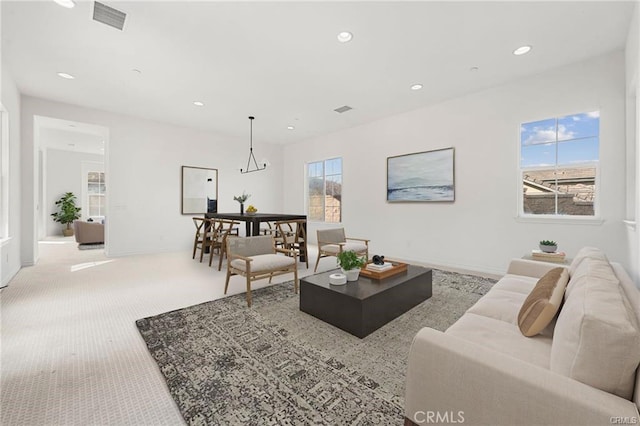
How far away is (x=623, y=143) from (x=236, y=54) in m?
4.80

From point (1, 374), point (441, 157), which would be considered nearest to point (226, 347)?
point (1, 374)

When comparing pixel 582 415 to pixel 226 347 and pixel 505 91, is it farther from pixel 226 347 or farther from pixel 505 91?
pixel 505 91

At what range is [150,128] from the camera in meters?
6.07

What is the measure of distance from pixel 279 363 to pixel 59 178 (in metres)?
11.2

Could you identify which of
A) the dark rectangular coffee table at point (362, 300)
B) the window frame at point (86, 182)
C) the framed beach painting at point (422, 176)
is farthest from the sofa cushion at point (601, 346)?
the window frame at point (86, 182)

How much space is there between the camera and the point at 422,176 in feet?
17.1

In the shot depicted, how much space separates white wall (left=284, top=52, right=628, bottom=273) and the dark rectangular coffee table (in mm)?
2206

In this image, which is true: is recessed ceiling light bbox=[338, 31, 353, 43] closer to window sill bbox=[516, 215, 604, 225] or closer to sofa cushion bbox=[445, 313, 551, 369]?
sofa cushion bbox=[445, 313, 551, 369]

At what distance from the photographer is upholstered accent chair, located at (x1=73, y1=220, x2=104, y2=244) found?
7.03 meters

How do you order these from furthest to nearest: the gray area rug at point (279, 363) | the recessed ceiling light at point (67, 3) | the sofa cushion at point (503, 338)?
1. the recessed ceiling light at point (67, 3)
2. the gray area rug at point (279, 363)
3. the sofa cushion at point (503, 338)

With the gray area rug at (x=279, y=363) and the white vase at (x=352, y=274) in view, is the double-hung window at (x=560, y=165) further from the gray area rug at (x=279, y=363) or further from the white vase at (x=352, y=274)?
the white vase at (x=352, y=274)

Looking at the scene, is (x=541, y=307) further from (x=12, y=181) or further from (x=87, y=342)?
(x=12, y=181)

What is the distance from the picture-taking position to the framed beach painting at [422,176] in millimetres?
4891

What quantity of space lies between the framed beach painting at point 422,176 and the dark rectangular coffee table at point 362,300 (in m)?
2.51
